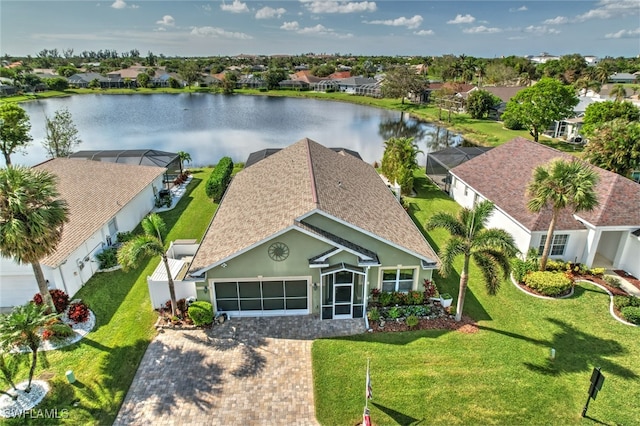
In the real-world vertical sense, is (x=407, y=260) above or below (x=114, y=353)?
above

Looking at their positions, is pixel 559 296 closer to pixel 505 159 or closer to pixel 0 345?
pixel 505 159

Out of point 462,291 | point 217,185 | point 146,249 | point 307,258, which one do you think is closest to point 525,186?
point 462,291

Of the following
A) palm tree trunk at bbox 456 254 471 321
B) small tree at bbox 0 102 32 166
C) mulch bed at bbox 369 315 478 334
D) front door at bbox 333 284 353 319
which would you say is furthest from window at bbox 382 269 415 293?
small tree at bbox 0 102 32 166

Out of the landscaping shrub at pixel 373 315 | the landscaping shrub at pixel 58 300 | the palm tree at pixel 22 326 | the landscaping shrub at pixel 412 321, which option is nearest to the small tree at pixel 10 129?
the landscaping shrub at pixel 58 300

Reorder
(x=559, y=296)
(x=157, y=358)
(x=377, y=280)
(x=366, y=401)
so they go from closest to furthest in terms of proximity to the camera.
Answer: (x=366, y=401)
(x=157, y=358)
(x=377, y=280)
(x=559, y=296)

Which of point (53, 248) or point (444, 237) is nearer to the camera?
point (53, 248)

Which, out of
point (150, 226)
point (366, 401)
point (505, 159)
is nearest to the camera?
point (366, 401)

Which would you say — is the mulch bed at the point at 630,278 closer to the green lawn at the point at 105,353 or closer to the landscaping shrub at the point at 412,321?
the landscaping shrub at the point at 412,321

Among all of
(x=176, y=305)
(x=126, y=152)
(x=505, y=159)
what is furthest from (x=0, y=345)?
(x=505, y=159)
